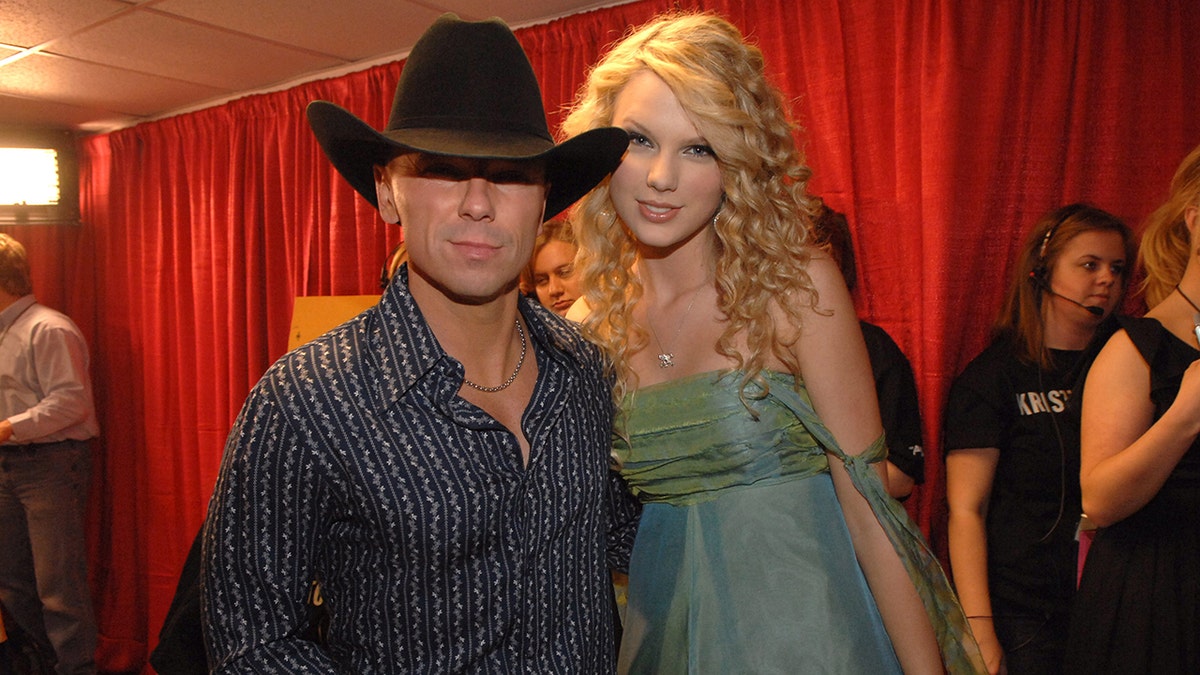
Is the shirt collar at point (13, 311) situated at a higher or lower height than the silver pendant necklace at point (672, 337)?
lower

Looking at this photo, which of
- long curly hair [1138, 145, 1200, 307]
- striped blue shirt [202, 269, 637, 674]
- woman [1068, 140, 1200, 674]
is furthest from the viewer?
long curly hair [1138, 145, 1200, 307]

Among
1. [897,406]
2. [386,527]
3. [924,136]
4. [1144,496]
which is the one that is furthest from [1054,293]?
[386,527]

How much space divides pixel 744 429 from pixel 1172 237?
1.20m

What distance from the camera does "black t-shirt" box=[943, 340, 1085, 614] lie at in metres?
2.16

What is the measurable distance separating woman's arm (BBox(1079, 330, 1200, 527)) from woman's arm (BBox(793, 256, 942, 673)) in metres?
0.59

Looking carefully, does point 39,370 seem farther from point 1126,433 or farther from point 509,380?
point 1126,433

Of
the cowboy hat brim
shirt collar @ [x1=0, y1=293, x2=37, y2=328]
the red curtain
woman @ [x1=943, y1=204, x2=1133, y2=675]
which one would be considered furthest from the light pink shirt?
woman @ [x1=943, y1=204, x2=1133, y2=675]

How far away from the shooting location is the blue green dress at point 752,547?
136cm

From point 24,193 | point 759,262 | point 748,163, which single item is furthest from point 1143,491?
point 24,193

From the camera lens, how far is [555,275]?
277cm

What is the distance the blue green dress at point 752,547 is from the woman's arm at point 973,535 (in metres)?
0.86

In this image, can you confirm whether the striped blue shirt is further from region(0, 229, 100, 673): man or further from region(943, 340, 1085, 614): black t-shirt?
region(0, 229, 100, 673): man

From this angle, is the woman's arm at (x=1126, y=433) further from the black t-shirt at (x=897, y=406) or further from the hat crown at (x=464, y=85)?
the hat crown at (x=464, y=85)

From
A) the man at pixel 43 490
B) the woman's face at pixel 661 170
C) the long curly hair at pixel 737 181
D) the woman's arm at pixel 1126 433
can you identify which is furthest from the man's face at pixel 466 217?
the man at pixel 43 490
